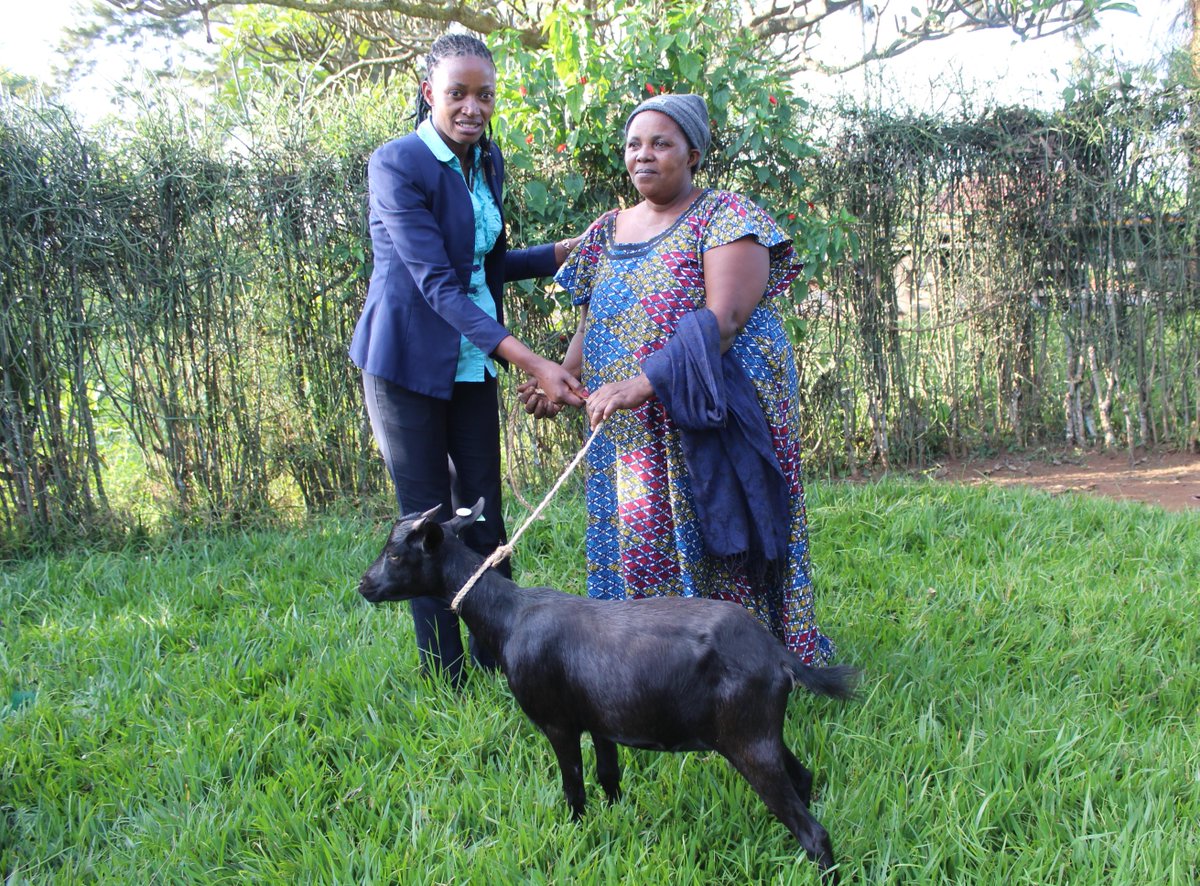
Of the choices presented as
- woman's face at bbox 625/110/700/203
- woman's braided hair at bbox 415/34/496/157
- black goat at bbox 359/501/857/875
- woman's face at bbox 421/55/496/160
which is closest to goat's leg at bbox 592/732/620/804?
black goat at bbox 359/501/857/875

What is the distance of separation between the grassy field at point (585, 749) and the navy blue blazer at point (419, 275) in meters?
1.31

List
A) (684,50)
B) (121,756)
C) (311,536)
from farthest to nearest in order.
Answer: (311,536) → (684,50) → (121,756)

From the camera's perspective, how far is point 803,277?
6039 mm

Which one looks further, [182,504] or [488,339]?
[182,504]

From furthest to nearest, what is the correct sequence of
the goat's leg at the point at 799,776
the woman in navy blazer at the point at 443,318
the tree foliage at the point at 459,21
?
the tree foliage at the point at 459,21 < the woman in navy blazer at the point at 443,318 < the goat's leg at the point at 799,776

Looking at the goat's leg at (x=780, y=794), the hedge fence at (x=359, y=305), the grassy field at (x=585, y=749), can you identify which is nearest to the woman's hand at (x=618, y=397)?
the goat's leg at (x=780, y=794)

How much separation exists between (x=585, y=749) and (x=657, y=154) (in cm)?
214

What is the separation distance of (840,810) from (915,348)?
5.16 meters

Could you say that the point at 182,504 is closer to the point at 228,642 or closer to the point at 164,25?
the point at 228,642

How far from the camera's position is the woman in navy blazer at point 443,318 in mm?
3109

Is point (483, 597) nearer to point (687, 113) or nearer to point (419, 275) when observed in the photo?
point (419, 275)

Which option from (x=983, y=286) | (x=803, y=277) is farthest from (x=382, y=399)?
(x=983, y=286)

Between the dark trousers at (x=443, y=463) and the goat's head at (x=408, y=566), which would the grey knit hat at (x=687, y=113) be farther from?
the goat's head at (x=408, y=566)

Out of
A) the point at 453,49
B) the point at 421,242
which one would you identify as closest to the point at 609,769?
the point at 421,242
